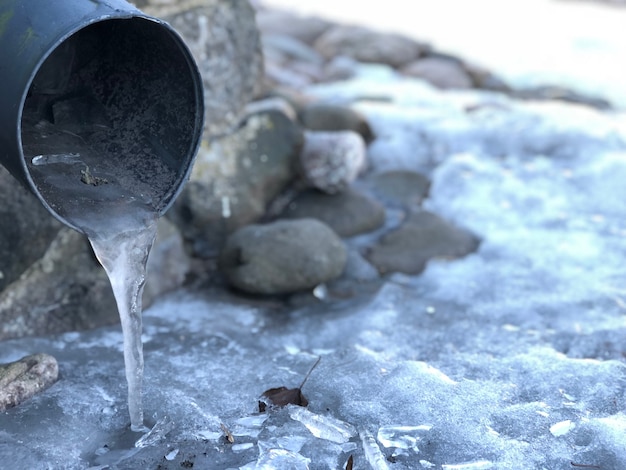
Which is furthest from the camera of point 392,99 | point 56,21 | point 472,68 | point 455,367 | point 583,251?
point 472,68

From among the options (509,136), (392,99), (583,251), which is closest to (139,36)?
(583,251)

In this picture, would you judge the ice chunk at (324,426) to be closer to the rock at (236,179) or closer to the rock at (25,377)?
the rock at (25,377)

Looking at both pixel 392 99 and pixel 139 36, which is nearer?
pixel 139 36

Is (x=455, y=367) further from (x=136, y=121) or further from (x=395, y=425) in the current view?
(x=136, y=121)

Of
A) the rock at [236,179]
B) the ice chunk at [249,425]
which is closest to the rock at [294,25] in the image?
the rock at [236,179]

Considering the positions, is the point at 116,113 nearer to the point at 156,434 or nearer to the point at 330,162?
the point at 156,434

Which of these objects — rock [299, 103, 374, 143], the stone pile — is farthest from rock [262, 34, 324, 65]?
rock [299, 103, 374, 143]

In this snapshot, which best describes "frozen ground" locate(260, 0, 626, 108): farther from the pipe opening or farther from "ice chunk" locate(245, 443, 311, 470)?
"ice chunk" locate(245, 443, 311, 470)
